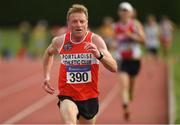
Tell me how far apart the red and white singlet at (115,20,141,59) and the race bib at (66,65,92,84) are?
529 cm

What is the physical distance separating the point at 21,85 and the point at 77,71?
14.6 metres

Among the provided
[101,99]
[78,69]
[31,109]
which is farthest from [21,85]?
[78,69]

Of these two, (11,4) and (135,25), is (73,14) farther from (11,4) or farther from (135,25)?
(11,4)

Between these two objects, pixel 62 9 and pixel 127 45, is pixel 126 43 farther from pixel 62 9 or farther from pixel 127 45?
pixel 62 9

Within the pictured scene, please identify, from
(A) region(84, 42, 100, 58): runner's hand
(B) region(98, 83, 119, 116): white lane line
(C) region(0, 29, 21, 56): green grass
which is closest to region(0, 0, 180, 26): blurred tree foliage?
(C) region(0, 29, 21, 56): green grass

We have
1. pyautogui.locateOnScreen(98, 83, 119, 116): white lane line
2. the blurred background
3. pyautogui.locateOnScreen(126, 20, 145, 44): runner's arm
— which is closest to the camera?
pyautogui.locateOnScreen(126, 20, 145, 44): runner's arm

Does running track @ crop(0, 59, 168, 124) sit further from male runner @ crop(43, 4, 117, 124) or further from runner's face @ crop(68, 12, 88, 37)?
runner's face @ crop(68, 12, 88, 37)

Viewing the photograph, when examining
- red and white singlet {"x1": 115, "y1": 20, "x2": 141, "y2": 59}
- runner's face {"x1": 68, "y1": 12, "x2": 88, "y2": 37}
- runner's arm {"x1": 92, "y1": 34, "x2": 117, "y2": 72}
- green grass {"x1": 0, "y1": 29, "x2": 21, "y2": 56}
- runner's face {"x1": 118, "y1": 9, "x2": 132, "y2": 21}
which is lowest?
runner's arm {"x1": 92, "y1": 34, "x2": 117, "y2": 72}

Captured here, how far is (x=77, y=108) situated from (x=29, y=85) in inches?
578

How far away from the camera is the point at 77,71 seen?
26.2 ft

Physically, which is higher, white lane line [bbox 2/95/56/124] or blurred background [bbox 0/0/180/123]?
blurred background [bbox 0/0/180/123]

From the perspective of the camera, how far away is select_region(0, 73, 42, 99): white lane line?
20.1 m

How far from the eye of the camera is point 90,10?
50188 mm

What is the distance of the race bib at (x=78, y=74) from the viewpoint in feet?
25.9
